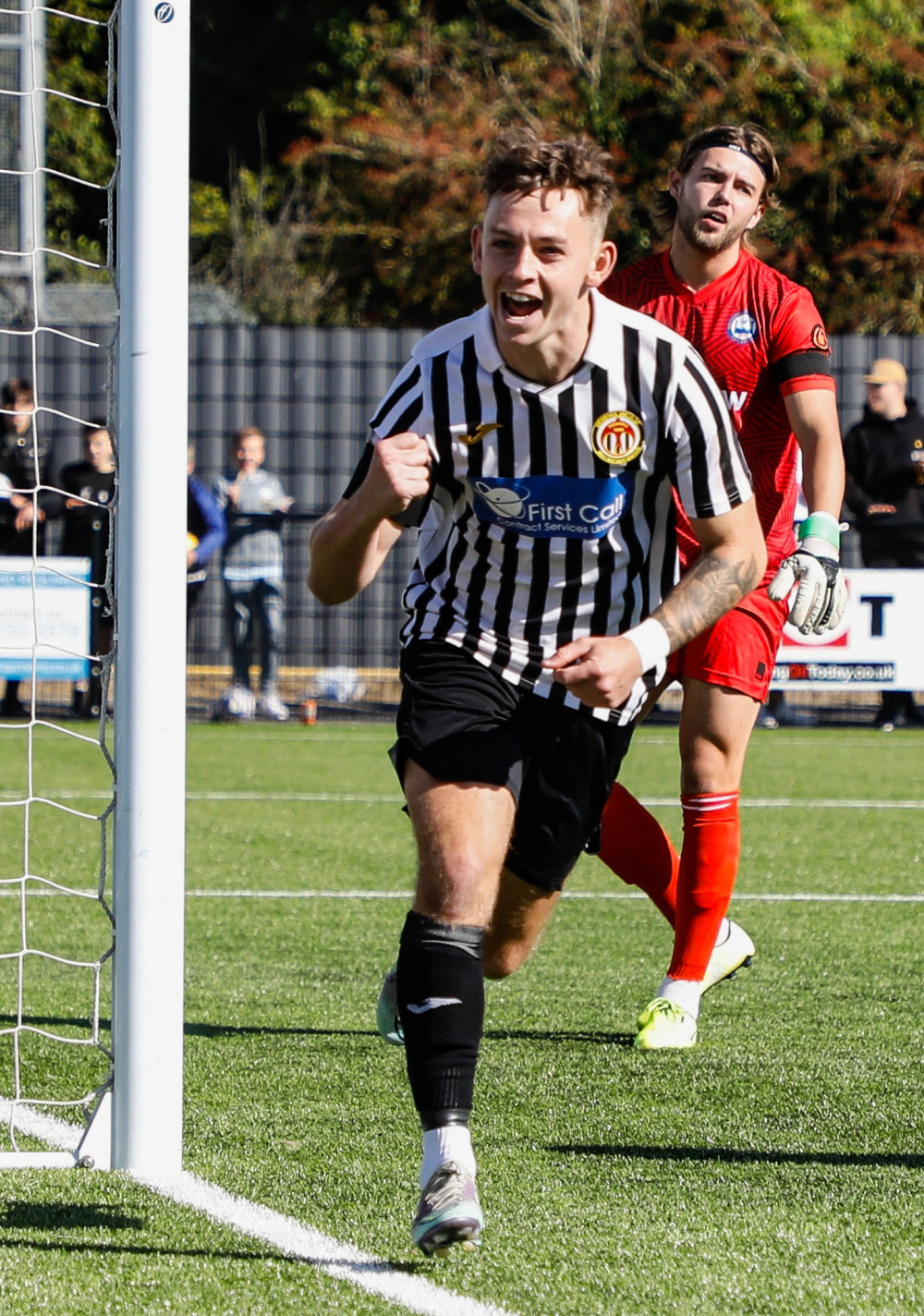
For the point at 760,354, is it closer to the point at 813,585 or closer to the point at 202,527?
the point at 813,585

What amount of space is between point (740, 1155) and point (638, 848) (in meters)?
1.53

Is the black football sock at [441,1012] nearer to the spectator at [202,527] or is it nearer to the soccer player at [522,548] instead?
the soccer player at [522,548]

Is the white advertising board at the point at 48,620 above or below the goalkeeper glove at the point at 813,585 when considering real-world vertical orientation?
below

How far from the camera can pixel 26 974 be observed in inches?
224

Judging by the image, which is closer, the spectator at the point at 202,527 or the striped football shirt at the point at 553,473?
the striped football shirt at the point at 553,473

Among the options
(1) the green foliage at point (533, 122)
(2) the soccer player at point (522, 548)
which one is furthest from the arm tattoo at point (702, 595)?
(1) the green foliage at point (533, 122)

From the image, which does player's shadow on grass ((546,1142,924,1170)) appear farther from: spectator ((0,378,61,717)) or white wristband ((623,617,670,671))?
spectator ((0,378,61,717))

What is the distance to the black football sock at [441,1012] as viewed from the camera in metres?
3.14

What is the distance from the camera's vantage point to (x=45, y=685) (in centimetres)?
1405

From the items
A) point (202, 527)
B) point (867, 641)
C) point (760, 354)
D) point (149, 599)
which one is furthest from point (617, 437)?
point (202, 527)

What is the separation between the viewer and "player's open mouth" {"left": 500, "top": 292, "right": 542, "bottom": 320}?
3.30 m

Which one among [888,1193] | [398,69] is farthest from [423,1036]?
[398,69]

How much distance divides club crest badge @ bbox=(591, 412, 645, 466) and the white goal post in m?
0.78

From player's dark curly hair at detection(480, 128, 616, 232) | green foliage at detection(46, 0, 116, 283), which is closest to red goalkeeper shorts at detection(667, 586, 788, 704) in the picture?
player's dark curly hair at detection(480, 128, 616, 232)
